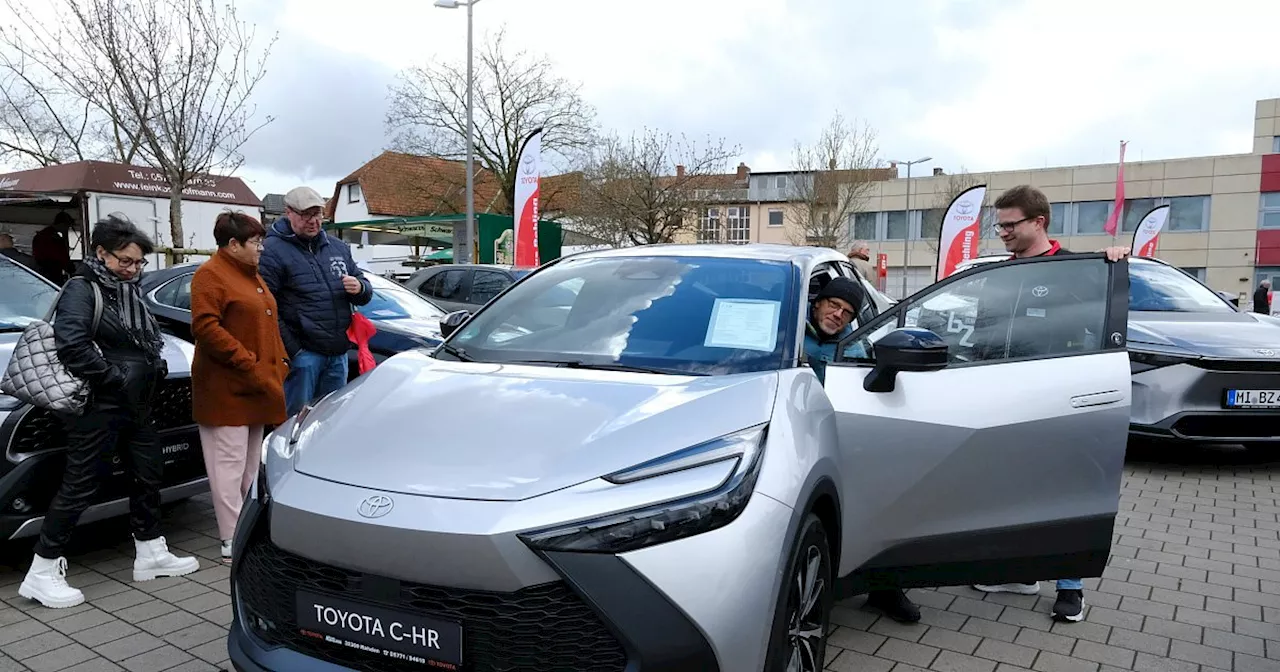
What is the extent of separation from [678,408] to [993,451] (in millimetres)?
1357

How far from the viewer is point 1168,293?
731 cm

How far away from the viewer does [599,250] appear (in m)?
3.92

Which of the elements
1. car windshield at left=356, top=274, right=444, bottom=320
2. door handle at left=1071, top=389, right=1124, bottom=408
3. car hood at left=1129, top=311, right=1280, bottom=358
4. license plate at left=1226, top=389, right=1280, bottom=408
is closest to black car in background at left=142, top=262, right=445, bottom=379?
car windshield at left=356, top=274, right=444, bottom=320

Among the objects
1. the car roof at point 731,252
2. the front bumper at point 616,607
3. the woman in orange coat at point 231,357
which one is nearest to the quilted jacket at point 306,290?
the woman in orange coat at point 231,357

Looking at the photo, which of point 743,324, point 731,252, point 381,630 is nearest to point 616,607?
point 381,630

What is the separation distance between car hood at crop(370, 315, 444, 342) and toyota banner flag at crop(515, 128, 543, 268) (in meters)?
9.06

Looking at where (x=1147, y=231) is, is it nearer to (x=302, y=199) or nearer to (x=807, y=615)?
(x=302, y=199)

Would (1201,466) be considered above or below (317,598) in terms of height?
below

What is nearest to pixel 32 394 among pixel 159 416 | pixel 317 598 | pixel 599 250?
pixel 159 416

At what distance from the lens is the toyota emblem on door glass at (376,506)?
2.07 meters

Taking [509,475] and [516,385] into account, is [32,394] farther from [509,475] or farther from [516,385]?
[509,475]

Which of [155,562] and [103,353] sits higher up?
[103,353]

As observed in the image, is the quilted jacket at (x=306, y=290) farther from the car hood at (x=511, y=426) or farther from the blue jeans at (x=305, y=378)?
the car hood at (x=511, y=426)

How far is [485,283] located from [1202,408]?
30.1ft
